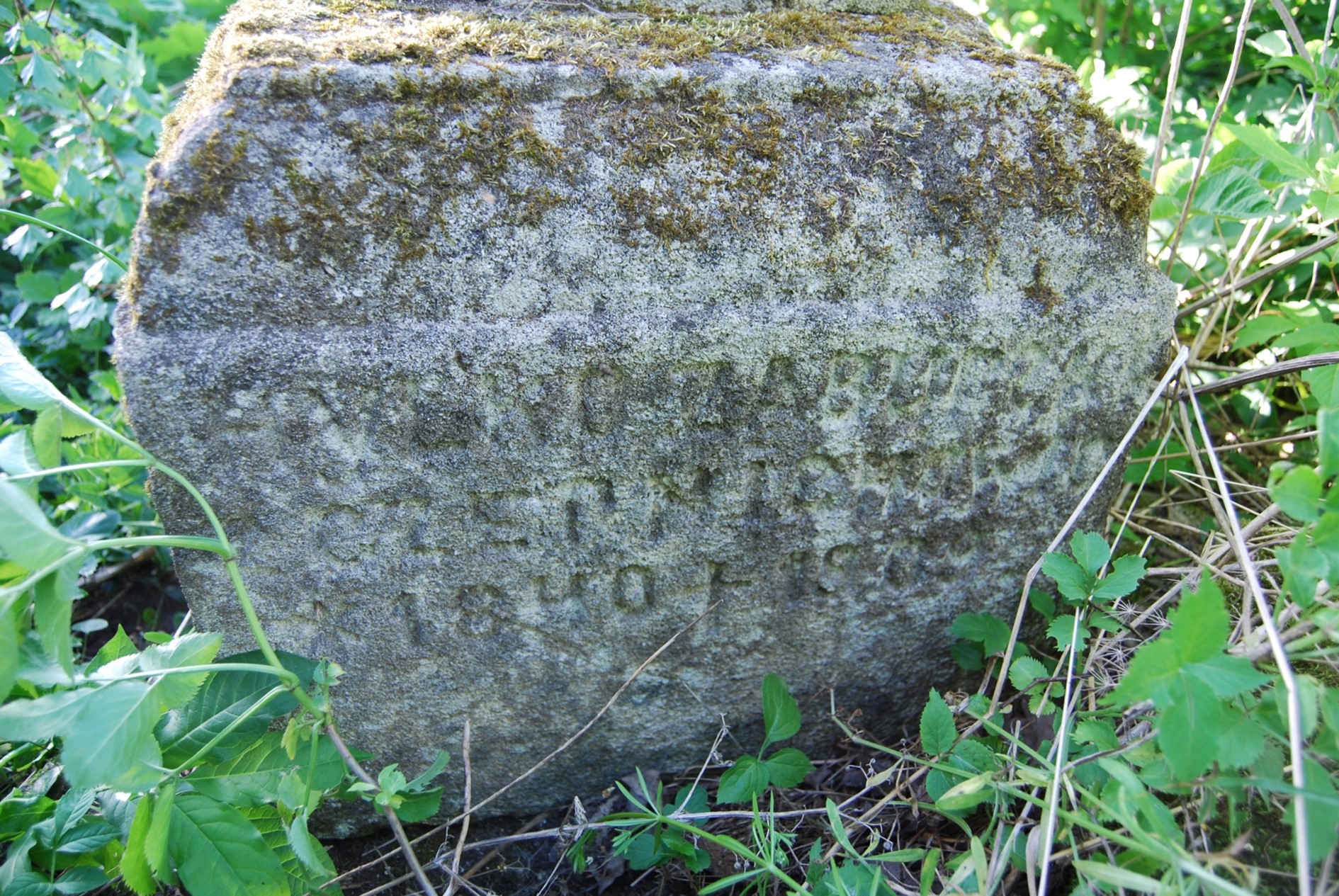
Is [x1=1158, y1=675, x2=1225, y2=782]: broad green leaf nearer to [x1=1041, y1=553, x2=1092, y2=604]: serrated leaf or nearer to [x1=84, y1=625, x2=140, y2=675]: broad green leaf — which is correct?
[x1=1041, y1=553, x2=1092, y2=604]: serrated leaf

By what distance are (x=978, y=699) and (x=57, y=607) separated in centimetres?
130

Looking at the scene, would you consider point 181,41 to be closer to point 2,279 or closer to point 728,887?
point 2,279

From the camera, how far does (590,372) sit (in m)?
1.26

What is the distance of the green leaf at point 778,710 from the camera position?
1.49 m

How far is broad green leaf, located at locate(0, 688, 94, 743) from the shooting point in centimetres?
96

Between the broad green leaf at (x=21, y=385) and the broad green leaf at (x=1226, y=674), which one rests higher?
the broad green leaf at (x=21, y=385)

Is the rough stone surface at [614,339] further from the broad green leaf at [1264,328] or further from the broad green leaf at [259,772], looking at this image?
the broad green leaf at [1264,328]

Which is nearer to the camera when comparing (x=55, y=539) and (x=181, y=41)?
(x=55, y=539)

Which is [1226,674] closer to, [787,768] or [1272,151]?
[787,768]

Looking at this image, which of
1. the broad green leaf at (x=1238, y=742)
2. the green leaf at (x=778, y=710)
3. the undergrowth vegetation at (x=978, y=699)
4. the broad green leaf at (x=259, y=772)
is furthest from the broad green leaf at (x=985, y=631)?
the broad green leaf at (x=259, y=772)

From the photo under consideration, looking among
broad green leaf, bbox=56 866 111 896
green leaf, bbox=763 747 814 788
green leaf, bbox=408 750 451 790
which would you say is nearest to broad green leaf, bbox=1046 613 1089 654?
green leaf, bbox=763 747 814 788

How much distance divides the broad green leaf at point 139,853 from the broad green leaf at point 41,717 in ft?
0.59

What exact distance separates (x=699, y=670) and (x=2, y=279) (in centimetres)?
262

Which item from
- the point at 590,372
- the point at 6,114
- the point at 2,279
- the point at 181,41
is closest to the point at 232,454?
the point at 590,372
